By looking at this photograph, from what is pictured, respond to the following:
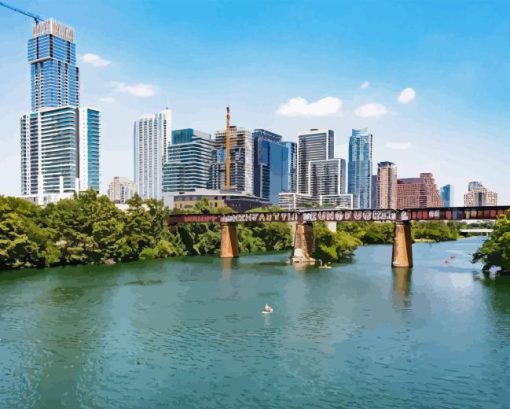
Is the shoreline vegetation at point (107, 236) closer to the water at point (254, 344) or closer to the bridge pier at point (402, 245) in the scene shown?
the bridge pier at point (402, 245)

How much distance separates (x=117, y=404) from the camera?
28.9 m

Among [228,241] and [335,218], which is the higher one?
[335,218]

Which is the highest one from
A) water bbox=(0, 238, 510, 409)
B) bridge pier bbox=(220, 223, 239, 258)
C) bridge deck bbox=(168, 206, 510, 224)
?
bridge deck bbox=(168, 206, 510, 224)

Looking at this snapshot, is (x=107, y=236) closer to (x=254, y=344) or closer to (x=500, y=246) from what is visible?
(x=254, y=344)

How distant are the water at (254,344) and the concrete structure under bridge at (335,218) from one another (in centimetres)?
1787

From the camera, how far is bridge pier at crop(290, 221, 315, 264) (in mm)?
101988

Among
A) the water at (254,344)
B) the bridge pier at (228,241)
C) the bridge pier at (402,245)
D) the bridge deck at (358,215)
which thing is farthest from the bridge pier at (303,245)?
the water at (254,344)

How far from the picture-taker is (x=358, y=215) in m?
100

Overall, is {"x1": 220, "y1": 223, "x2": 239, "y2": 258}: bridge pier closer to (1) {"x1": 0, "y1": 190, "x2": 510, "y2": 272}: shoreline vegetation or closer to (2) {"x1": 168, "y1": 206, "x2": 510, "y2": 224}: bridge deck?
(2) {"x1": 168, "y1": 206, "x2": 510, "y2": 224}: bridge deck

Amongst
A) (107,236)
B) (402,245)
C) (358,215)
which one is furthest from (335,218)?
(107,236)

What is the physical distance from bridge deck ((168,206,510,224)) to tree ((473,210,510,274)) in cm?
715

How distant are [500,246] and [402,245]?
63.6 feet

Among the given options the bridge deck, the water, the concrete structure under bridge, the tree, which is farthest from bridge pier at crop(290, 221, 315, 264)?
the tree

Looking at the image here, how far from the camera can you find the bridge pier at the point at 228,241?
381 feet
